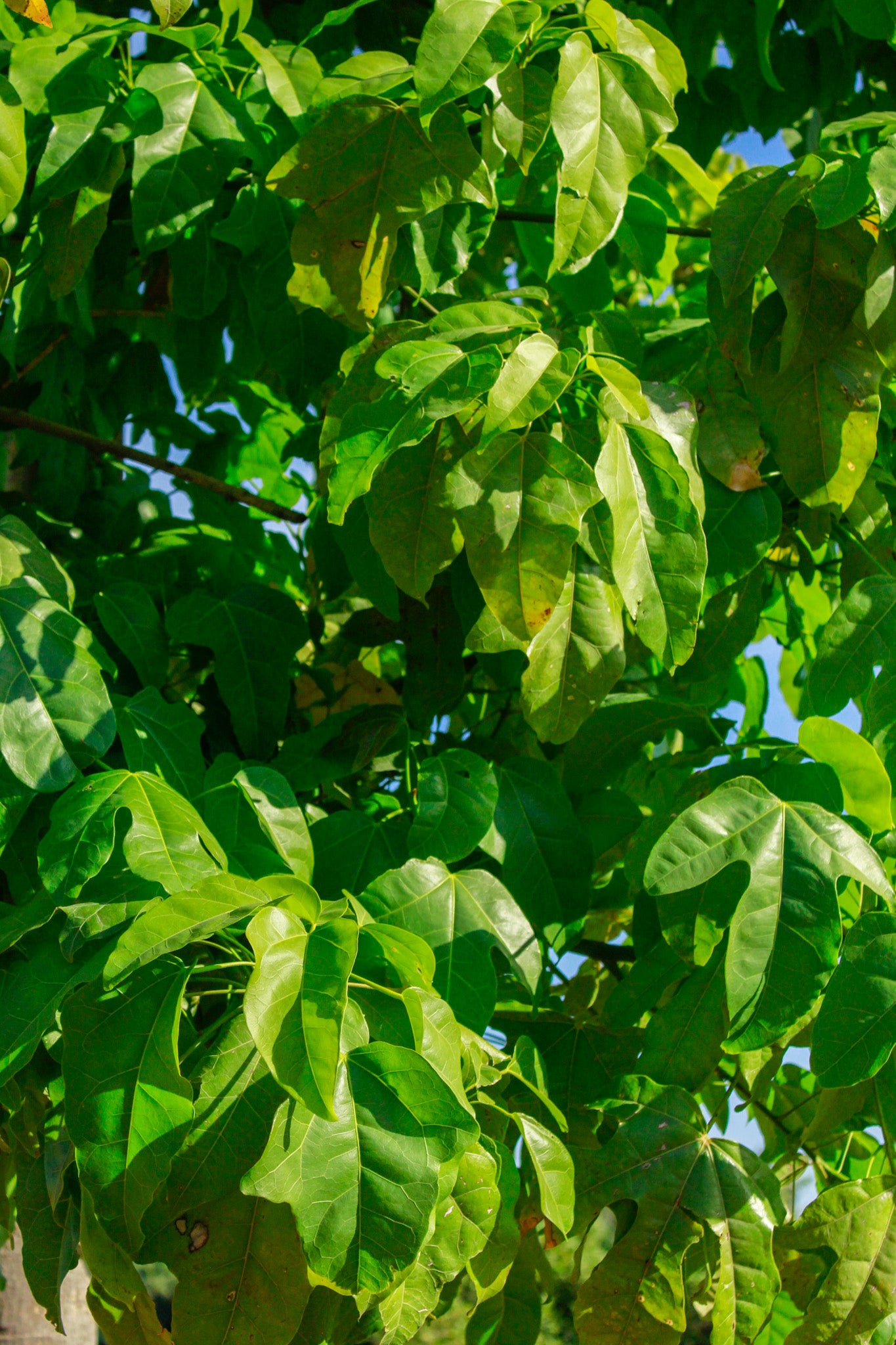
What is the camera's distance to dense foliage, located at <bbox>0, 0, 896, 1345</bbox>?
34.9 inches

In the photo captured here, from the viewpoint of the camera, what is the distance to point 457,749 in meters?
1.27

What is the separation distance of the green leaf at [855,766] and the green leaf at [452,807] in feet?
1.02

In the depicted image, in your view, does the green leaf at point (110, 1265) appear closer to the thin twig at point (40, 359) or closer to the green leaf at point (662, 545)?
the green leaf at point (662, 545)

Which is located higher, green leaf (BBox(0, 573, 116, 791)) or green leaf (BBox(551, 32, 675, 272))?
green leaf (BBox(551, 32, 675, 272))

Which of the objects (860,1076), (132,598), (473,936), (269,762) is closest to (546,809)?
(473,936)

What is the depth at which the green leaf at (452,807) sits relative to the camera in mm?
1158

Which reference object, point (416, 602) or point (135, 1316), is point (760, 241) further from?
point (135, 1316)

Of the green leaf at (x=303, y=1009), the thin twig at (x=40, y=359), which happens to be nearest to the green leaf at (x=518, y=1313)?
the green leaf at (x=303, y=1009)

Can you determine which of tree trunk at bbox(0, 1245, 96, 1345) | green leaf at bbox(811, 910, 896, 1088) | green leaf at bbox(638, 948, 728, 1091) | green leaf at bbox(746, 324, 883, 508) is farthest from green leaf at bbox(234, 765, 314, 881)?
tree trunk at bbox(0, 1245, 96, 1345)

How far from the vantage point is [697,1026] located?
3.60 ft

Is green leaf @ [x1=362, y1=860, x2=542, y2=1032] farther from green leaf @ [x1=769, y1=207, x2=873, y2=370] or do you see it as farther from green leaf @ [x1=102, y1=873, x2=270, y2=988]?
green leaf @ [x1=769, y1=207, x2=873, y2=370]

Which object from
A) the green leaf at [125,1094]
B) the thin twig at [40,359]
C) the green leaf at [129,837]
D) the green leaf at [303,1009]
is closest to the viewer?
the green leaf at [303,1009]

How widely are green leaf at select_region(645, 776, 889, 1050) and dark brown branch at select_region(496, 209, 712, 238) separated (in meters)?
0.70

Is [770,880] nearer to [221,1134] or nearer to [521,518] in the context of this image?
[521,518]
